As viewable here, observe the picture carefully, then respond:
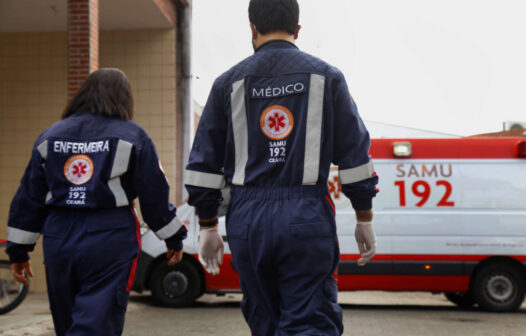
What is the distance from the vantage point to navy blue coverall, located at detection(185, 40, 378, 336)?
2.87 meters

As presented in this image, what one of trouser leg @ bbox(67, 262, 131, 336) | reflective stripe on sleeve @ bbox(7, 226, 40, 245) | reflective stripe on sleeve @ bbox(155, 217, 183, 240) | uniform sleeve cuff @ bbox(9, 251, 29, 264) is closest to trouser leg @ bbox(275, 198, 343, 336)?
trouser leg @ bbox(67, 262, 131, 336)

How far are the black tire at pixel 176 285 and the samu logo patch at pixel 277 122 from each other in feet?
24.0

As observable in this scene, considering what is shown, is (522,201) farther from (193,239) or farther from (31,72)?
(31,72)

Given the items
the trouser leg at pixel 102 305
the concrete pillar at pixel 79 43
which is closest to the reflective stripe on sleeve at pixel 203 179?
the trouser leg at pixel 102 305

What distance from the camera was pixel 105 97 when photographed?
3.74 metres

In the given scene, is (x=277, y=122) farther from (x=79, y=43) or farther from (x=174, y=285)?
(x=174, y=285)

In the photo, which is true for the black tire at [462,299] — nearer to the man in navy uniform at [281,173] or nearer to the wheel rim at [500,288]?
the wheel rim at [500,288]

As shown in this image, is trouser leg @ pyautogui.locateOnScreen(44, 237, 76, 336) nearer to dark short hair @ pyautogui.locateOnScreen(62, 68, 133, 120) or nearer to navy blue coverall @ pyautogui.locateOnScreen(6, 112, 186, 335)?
navy blue coverall @ pyautogui.locateOnScreen(6, 112, 186, 335)

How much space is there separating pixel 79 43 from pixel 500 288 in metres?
6.52

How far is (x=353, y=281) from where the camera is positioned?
33.4 feet

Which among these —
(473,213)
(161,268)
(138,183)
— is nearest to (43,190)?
(138,183)

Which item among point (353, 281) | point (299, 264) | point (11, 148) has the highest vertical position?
point (11, 148)

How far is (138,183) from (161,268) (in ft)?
21.9

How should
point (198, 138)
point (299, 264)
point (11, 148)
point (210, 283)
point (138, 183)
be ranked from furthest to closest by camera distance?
point (11, 148)
point (210, 283)
point (138, 183)
point (198, 138)
point (299, 264)
